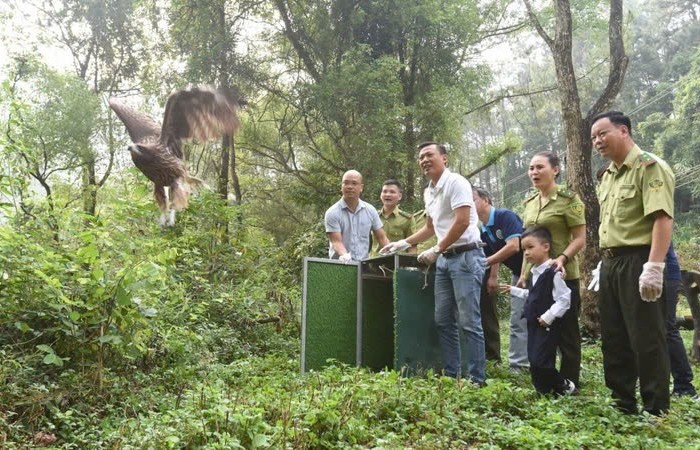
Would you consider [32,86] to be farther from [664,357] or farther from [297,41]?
[664,357]

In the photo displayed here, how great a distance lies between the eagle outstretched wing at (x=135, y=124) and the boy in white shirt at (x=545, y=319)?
356cm

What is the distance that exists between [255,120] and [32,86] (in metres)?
4.72

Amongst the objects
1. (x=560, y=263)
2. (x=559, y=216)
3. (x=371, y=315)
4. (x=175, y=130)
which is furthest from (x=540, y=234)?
(x=175, y=130)

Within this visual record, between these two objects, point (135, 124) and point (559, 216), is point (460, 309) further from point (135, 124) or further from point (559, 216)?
point (135, 124)

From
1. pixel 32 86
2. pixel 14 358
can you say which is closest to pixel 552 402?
pixel 14 358

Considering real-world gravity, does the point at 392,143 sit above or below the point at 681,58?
below

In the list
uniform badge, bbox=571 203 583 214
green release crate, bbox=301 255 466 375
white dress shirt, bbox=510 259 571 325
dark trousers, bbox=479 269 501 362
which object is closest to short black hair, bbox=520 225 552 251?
white dress shirt, bbox=510 259 571 325

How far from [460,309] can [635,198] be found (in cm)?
135

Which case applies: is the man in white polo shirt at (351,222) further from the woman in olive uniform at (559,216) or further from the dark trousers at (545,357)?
the dark trousers at (545,357)

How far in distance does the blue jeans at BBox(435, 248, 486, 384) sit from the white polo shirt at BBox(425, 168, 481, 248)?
13cm

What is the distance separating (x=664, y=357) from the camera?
3051 millimetres

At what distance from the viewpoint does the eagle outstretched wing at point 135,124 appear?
5.54 metres

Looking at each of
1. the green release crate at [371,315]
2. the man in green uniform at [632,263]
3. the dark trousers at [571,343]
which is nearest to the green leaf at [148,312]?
the green release crate at [371,315]

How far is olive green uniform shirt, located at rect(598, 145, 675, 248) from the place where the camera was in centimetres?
310
